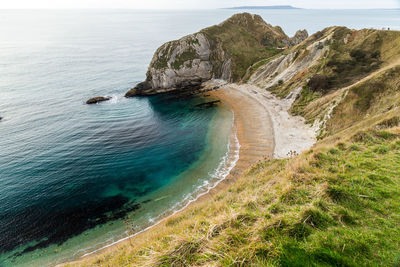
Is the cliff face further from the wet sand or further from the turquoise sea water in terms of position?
the wet sand

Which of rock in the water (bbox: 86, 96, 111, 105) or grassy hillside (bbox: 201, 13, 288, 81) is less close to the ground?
grassy hillside (bbox: 201, 13, 288, 81)

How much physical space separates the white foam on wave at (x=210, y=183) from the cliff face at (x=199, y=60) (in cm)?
4302

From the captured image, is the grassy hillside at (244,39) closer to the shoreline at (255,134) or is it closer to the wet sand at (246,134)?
the wet sand at (246,134)

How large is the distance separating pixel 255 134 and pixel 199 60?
46.2 metres

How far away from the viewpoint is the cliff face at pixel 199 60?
70625mm

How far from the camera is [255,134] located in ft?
126

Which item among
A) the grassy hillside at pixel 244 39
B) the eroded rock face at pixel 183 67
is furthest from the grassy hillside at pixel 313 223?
the grassy hillside at pixel 244 39

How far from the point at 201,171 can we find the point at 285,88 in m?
38.9

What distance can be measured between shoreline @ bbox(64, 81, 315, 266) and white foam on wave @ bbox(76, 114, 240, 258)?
0.43ft

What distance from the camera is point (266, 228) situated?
6.33 metres

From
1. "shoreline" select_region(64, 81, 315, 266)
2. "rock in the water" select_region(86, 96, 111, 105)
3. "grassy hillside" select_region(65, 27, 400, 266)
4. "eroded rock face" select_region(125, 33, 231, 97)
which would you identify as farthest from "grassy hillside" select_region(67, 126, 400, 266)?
"eroded rock face" select_region(125, 33, 231, 97)

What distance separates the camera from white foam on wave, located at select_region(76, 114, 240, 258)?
2161 cm

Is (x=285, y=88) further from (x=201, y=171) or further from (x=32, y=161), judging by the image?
(x=32, y=161)

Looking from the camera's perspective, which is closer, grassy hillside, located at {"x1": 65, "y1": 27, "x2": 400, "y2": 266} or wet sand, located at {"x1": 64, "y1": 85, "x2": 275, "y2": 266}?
grassy hillside, located at {"x1": 65, "y1": 27, "x2": 400, "y2": 266}
